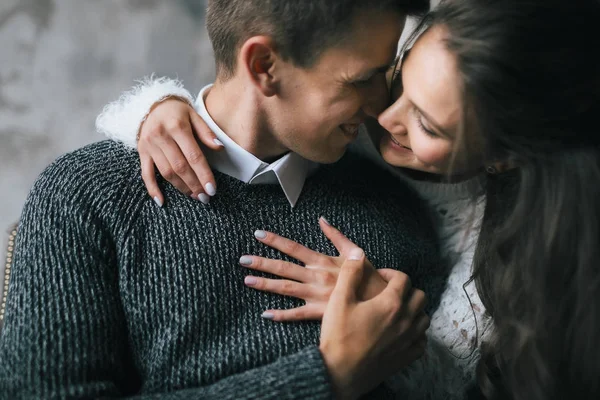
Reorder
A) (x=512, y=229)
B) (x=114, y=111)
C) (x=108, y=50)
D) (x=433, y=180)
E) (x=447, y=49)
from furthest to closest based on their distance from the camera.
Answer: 1. (x=108, y=50)
2. (x=433, y=180)
3. (x=114, y=111)
4. (x=512, y=229)
5. (x=447, y=49)

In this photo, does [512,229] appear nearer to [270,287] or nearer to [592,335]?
[592,335]

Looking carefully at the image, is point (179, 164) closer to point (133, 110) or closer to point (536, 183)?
point (133, 110)

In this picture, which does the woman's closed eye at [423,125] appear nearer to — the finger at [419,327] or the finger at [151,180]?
the finger at [419,327]

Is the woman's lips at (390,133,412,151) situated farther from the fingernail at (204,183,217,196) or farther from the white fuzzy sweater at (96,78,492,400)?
the fingernail at (204,183,217,196)

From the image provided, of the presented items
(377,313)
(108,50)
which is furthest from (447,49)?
(108,50)

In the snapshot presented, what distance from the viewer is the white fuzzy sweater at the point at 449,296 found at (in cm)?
115

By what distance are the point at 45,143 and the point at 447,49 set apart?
95cm

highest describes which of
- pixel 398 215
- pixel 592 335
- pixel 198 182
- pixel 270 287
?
pixel 198 182

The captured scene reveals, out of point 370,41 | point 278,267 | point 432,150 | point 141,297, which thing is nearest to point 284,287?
point 278,267

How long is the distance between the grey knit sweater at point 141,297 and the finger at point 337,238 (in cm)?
2

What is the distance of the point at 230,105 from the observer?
1.13m

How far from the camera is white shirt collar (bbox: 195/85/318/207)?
112cm

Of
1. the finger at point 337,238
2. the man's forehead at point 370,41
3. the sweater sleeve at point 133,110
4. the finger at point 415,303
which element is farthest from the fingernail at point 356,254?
the sweater sleeve at point 133,110

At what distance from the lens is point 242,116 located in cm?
112
